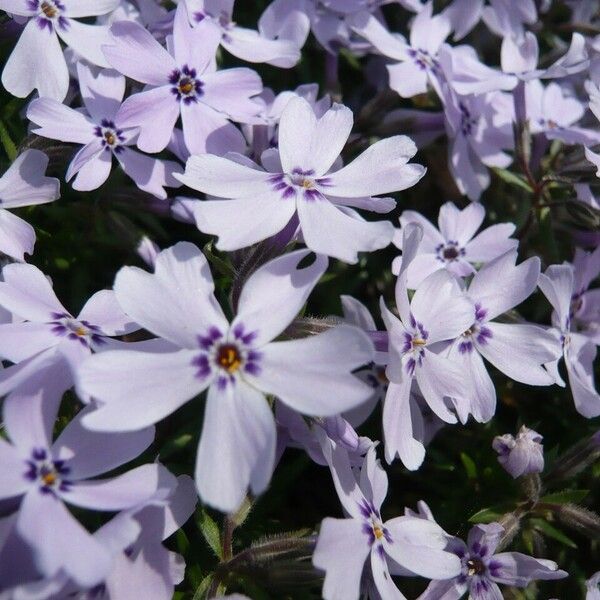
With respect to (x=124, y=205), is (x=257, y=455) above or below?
above

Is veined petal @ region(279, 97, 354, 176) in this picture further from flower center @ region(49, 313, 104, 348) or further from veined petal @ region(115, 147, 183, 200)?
flower center @ region(49, 313, 104, 348)

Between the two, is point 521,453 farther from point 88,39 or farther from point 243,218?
point 88,39

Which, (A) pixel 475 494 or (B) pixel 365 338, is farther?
(A) pixel 475 494

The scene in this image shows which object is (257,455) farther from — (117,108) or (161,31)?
(161,31)

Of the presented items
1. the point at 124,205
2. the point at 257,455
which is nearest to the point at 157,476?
the point at 257,455

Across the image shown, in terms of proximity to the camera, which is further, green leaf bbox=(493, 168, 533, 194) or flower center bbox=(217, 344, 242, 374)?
green leaf bbox=(493, 168, 533, 194)

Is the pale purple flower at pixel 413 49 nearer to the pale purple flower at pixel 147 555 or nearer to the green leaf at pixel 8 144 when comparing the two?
the green leaf at pixel 8 144

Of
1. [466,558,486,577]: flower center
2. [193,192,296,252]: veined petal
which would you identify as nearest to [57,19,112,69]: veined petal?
[193,192,296,252]: veined petal

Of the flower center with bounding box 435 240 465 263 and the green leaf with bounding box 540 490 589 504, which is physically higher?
the flower center with bounding box 435 240 465 263
